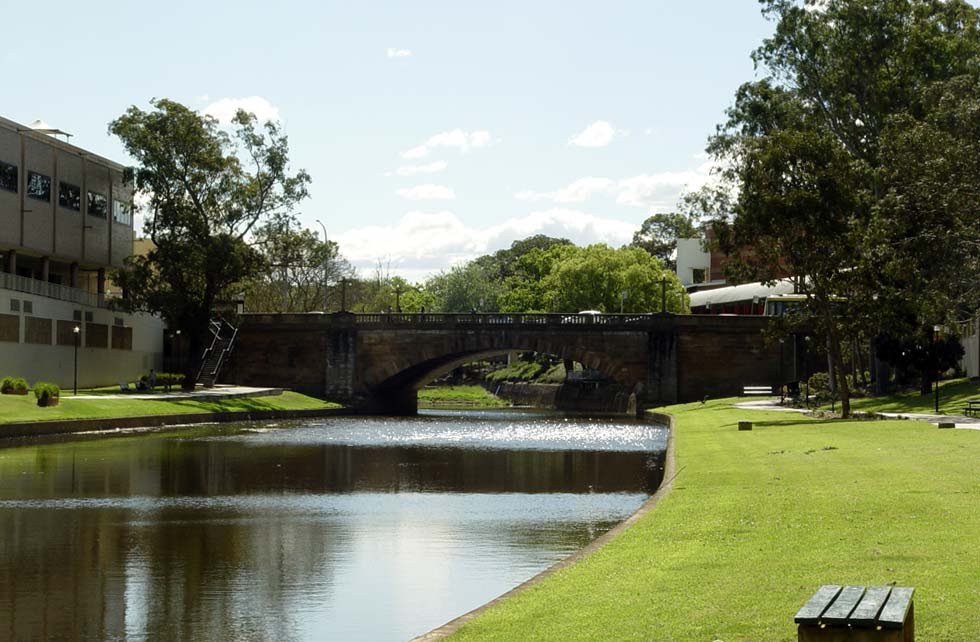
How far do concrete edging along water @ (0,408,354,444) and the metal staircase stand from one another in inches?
386

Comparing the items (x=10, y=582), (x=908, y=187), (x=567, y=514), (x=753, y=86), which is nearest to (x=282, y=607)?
(x=10, y=582)

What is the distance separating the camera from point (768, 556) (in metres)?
15.5

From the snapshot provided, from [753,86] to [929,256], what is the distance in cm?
2048

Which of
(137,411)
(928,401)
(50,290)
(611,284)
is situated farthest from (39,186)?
(611,284)

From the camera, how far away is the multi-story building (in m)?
73.7

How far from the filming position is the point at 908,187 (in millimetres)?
48781

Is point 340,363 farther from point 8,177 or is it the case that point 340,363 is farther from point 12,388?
point 12,388

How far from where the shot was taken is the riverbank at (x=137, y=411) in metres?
50.5

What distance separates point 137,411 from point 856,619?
181ft

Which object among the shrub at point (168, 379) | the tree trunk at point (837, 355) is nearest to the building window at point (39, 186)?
the shrub at point (168, 379)

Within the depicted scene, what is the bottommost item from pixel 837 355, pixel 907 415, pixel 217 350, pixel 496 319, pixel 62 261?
pixel 907 415

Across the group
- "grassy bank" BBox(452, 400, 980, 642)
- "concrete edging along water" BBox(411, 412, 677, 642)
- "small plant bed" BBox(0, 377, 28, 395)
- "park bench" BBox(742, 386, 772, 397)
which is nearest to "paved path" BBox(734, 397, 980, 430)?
"park bench" BBox(742, 386, 772, 397)

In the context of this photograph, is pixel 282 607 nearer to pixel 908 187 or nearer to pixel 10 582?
pixel 10 582

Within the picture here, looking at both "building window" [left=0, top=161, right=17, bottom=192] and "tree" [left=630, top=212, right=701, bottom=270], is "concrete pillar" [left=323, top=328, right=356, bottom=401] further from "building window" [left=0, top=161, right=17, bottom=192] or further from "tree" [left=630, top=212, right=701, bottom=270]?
"tree" [left=630, top=212, right=701, bottom=270]
